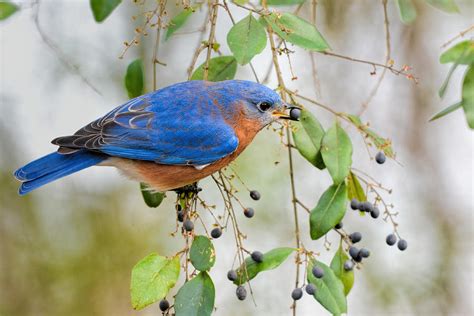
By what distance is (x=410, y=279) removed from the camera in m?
6.71

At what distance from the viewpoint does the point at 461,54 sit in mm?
3436

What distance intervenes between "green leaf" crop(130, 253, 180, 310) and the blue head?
135 cm

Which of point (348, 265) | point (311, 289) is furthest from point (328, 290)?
point (348, 265)

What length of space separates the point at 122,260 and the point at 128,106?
8.64 ft

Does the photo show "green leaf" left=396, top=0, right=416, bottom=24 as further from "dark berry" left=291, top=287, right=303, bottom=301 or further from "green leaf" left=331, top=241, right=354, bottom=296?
"dark berry" left=291, top=287, right=303, bottom=301

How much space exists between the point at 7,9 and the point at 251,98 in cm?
148

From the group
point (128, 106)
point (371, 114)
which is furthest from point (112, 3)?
point (371, 114)

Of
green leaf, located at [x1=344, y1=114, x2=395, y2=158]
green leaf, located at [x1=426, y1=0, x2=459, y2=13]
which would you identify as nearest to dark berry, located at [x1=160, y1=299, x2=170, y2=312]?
green leaf, located at [x1=344, y1=114, x2=395, y2=158]

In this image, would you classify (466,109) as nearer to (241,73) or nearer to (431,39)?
(241,73)

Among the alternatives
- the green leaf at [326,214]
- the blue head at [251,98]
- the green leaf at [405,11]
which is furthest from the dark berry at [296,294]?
the green leaf at [405,11]

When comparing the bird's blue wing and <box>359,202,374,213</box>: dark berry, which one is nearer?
<box>359,202,374,213</box>: dark berry

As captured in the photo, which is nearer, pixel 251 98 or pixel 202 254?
pixel 202 254

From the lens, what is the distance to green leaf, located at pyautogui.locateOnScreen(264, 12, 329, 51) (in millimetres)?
3479

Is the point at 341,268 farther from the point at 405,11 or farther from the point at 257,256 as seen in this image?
the point at 405,11
